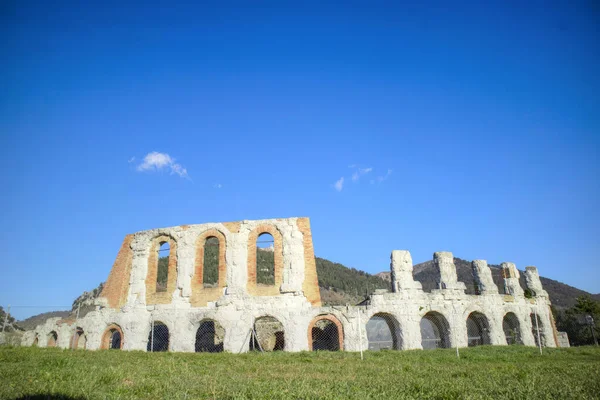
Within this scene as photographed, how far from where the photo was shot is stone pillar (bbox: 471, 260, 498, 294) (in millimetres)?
22138

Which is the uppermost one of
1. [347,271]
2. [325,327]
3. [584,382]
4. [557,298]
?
[347,271]

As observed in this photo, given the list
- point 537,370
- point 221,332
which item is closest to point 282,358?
point 537,370

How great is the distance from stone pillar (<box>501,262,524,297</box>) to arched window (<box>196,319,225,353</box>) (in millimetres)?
17339

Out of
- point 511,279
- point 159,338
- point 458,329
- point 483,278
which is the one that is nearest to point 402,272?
point 458,329

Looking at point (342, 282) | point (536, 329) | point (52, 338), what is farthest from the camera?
point (342, 282)

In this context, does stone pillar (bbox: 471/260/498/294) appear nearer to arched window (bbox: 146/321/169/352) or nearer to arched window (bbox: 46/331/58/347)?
arched window (bbox: 146/321/169/352)

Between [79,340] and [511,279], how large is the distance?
25.9 m

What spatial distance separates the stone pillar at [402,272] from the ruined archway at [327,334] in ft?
12.3

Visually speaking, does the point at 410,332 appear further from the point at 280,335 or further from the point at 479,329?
the point at 280,335

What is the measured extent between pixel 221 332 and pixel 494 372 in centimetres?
1726

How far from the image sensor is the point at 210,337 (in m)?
23.7

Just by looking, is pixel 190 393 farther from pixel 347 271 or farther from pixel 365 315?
pixel 347 271

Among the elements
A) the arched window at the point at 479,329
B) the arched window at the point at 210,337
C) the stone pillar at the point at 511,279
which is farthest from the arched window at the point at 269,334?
the stone pillar at the point at 511,279

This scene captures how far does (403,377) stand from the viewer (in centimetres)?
895
